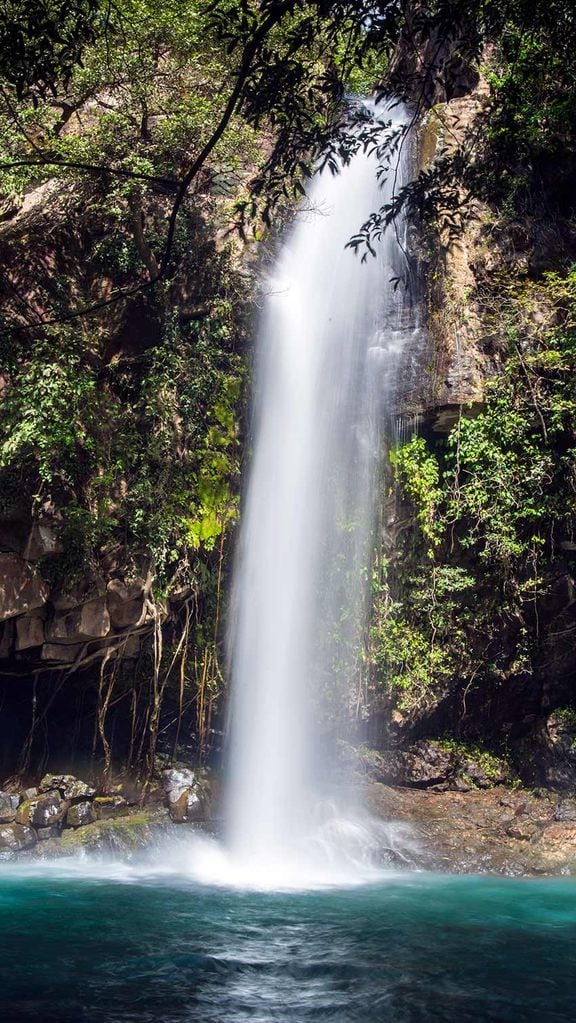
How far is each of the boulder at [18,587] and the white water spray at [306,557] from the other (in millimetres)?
3246

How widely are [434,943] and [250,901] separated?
2295 mm

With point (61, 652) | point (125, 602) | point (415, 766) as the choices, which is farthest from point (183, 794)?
point (415, 766)

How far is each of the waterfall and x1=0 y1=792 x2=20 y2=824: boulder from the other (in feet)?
9.99

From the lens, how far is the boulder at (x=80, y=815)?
10.8 m

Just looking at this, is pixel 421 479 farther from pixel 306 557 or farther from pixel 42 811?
pixel 42 811

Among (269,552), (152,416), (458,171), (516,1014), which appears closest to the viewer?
(516,1014)

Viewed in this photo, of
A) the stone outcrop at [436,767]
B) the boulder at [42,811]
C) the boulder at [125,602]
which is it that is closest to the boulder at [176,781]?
the boulder at [42,811]

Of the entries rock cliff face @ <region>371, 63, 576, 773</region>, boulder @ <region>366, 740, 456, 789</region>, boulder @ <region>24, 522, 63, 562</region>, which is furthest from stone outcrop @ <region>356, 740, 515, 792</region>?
boulder @ <region>24, 522, 63, 562</region>

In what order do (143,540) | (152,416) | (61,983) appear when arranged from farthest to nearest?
(152,416), (143,540), (61,983)

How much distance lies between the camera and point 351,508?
12.9 m

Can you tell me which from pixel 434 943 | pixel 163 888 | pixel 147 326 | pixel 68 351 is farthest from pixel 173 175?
pixel 434 943

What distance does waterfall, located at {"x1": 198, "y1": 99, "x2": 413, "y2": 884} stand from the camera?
1207cm

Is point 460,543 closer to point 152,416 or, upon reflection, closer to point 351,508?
point 351,508

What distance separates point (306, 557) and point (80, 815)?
519cm
